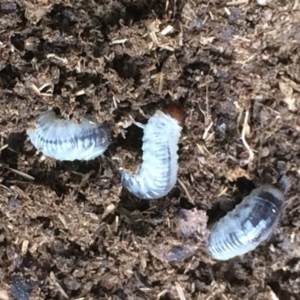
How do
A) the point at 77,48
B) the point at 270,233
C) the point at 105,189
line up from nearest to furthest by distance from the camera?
the point at 77,48 < the point at 105,189 < the point at 270,233

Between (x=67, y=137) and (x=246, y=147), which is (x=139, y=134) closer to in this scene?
(x=67, y=137)

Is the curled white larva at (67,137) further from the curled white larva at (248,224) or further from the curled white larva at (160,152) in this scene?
the curled white larva at (248,224)

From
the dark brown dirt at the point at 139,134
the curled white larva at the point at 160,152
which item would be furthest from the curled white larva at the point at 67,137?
the curled white larva at the point at 160,152

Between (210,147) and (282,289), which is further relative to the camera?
(282,289)

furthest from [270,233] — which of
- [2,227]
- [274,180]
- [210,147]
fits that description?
[2,227]

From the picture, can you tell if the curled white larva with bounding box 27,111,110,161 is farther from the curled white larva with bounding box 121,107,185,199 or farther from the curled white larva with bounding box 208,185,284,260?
the curled white larva with bounding box 208,185,284,260

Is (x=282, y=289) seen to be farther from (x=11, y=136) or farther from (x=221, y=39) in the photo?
(x=11, y=136)
